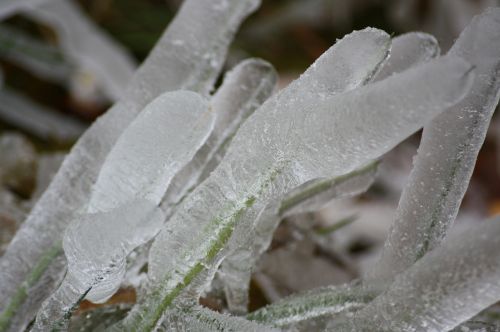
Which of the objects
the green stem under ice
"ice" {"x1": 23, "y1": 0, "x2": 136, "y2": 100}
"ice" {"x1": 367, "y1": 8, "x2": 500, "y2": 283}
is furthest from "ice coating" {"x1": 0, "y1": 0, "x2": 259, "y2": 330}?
"ice" {"x1": 23, "y1": 0, "x2": 136, "y2": 100}

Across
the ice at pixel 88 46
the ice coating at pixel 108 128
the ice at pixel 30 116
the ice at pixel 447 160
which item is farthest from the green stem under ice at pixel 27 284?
the ice at pixel 30 116

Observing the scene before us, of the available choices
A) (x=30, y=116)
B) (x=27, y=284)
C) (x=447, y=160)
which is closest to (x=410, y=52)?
(x=447, y=160)

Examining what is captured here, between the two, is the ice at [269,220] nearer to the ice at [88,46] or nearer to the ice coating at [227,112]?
the ice coating at [227,112]

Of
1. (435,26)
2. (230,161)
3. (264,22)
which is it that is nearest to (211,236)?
(230,161)

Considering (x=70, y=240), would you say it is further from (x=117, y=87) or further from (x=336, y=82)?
(x=117, y=87)

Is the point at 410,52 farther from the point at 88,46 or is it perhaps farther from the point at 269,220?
the point at 88,46
